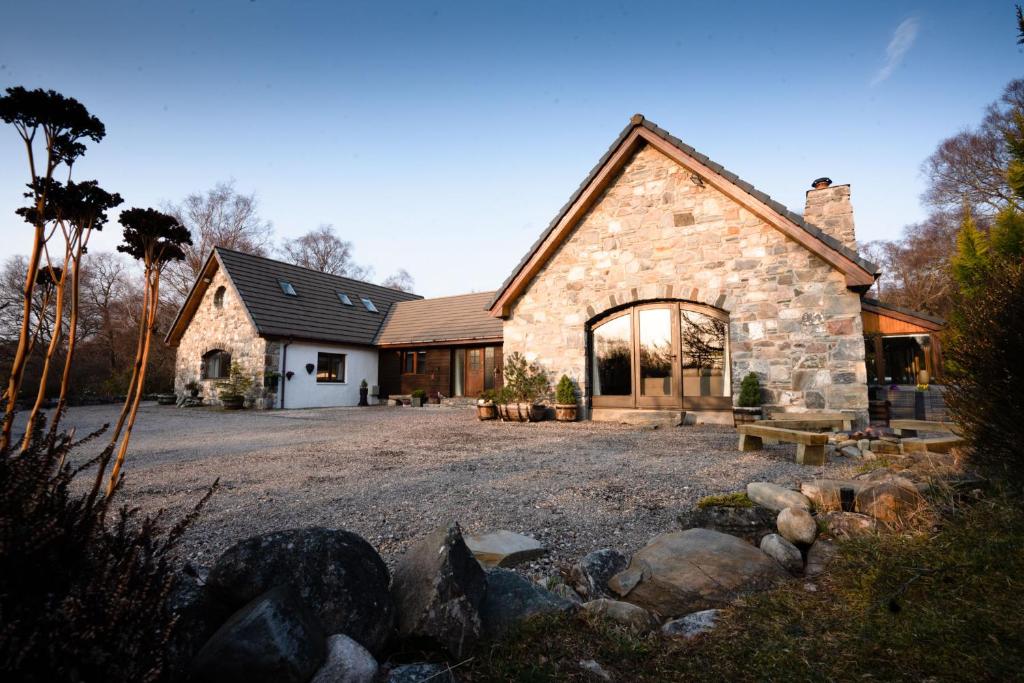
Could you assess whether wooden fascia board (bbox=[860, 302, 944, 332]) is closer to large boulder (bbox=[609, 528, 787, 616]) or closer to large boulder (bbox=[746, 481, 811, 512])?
large boulder (bbox=[746, 481, 811, 512])

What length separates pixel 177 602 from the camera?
1593mm

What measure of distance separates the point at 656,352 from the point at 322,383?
12840mm

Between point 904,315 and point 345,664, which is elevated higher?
point 904,315

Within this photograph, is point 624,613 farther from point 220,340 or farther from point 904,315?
point 220,340

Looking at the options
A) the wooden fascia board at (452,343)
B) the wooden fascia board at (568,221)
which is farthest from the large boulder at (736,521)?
the wooden fascia board at (452,343)

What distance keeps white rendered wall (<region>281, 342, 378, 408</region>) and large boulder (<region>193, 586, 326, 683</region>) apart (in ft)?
54.3

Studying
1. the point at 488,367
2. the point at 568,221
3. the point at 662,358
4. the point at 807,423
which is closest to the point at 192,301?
the point at 488,367

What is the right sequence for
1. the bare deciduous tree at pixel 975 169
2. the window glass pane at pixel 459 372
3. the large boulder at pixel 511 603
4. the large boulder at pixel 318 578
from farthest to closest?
1. the window glass pane at pixel 459 372
2. the bare deciduous tree at pixel 975 169
3. the large boulder at pixel 511 603
4. the large boulder at pixel 318 578

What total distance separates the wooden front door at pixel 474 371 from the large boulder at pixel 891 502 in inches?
594

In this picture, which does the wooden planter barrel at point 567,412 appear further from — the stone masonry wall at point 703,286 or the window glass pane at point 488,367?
the window glass pane at point 488,367

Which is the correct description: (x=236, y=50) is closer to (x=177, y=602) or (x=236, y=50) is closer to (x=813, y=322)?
(x=177, y=602)

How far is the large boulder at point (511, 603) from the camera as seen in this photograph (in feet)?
6.70

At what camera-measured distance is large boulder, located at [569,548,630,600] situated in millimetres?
2490

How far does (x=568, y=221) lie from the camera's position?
10.7 metres
